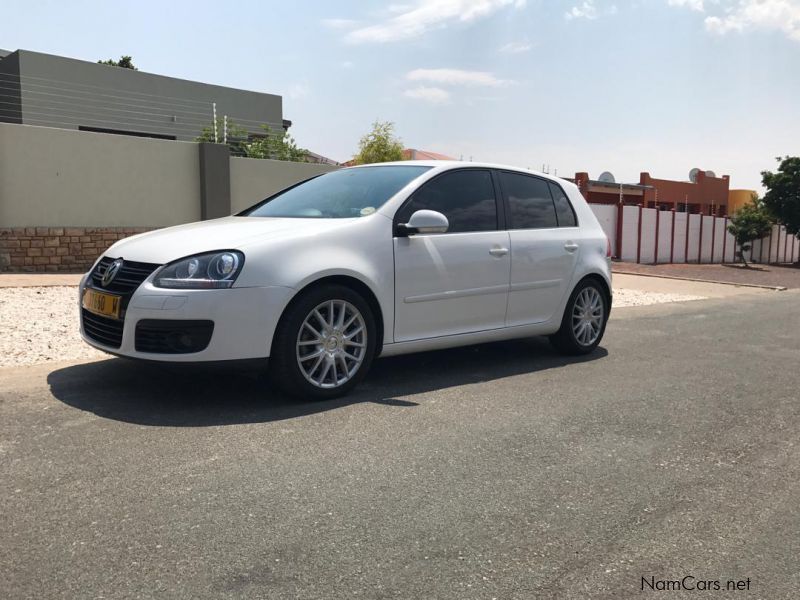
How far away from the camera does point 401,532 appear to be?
10.1ft

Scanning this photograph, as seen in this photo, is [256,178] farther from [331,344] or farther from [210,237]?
[331,344]

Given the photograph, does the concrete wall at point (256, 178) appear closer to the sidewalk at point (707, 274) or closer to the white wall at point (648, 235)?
the sidewalk at point (707, 274)

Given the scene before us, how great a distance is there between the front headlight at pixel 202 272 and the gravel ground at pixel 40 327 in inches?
85.4

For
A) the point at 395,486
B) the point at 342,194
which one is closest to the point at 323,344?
the point at 342,194

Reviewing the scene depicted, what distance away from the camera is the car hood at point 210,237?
4699 millimetres

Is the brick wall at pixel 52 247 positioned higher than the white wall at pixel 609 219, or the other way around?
the white wall at pixel 609 219

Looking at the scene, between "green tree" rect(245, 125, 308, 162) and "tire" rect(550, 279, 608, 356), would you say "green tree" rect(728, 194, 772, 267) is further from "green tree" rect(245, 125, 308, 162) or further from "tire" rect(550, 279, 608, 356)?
"tire" rect(550, 279, 608, 356)

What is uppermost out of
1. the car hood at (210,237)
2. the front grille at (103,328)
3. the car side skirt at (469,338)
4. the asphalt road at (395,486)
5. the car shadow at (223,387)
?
the car hood at (210,237)

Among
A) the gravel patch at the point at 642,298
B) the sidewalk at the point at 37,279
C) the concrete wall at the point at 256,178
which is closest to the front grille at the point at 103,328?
the sidewalk at the point at 37,279

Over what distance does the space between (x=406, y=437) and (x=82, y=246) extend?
1027 cm

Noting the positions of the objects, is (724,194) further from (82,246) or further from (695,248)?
(82,246)

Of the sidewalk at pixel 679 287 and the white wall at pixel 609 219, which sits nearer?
the sidewalk at pixel 679 287

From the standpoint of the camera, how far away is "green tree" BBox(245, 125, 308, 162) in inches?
654

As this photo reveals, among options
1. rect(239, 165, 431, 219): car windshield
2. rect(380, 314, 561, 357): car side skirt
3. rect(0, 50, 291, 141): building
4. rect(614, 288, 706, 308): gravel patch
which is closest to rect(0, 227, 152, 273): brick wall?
rect(0, 50, 291, 141): building
